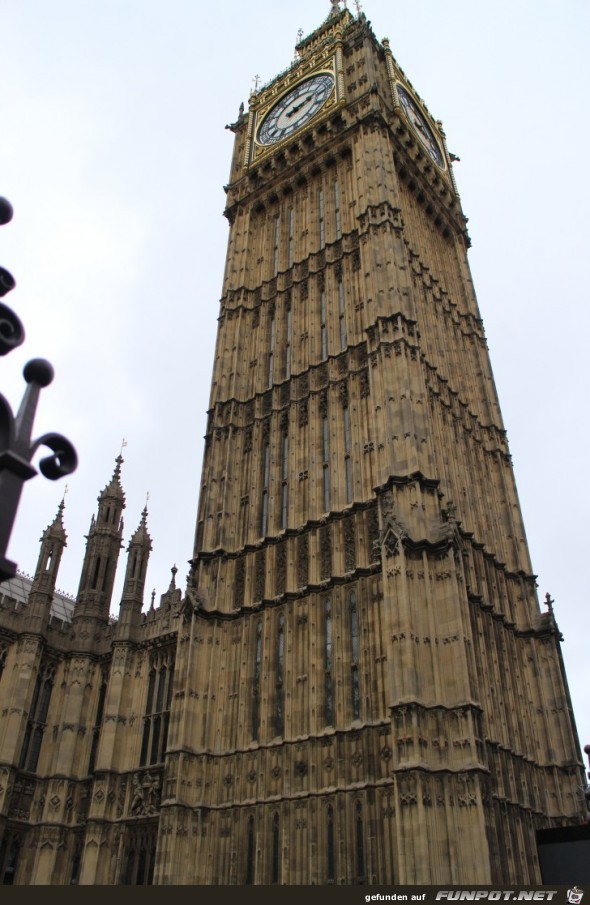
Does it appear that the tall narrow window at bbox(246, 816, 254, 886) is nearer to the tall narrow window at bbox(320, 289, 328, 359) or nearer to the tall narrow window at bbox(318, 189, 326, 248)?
the tall narrow window at bbox(320, 289, 328, 359)

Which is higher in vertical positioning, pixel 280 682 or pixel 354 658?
pixel 354 658

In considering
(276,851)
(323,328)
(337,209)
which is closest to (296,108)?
(337,209)

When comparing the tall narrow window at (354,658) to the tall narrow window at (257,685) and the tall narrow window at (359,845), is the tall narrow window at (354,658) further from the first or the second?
the tall narrow window at (257,685)

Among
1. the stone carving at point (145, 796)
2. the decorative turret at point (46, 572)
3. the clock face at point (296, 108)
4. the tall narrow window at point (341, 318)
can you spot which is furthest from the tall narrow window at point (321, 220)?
the stone carving at point (145, 796)

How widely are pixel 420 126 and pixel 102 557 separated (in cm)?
3193

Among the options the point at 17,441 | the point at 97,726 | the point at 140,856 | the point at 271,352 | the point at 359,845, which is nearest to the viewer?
the point at 17,441

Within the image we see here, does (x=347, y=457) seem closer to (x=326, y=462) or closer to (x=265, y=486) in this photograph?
(x=326, y=462)

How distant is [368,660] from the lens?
23.5m

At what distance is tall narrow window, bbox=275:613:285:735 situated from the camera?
80.5 feet

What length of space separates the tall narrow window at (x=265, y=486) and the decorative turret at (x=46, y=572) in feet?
30.1

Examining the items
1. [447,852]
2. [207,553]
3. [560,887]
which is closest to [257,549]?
[207,553]

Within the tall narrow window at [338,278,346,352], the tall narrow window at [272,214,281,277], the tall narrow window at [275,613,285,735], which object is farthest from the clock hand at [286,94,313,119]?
the tall narrow window at [275,613,285,735]

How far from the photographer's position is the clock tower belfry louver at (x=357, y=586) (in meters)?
21.3

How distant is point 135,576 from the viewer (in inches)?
1253
